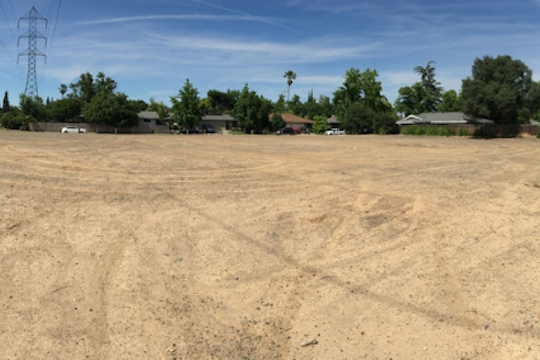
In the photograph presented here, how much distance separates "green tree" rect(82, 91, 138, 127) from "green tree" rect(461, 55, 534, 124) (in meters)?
53.3

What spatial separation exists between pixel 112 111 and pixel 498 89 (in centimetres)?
5793

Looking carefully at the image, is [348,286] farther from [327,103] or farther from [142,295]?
[327,103]

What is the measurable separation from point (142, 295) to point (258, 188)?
6522 millimetres

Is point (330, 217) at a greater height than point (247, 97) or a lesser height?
lesser

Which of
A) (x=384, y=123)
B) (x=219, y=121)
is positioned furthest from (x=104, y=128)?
(x=384, y=123)

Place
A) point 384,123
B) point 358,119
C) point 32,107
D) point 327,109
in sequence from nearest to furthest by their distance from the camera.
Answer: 1. point 384,123
2. point 358,119
3. point 32,107
4. point 327,109

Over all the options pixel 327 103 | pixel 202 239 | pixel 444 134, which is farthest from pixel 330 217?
pixel 327 103

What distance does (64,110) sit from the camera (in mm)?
87188

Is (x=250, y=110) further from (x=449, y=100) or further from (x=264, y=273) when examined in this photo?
(x=264, y=273)

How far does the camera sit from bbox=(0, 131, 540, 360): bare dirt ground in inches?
190

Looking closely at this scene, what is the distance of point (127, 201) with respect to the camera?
9.72m

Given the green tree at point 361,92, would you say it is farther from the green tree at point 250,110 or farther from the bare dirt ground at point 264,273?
the bare dirt ground at point 264,273

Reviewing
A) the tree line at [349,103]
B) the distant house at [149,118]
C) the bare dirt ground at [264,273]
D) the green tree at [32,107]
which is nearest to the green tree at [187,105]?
the tree line at [349,103]

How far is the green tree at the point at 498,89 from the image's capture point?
49375 mm
